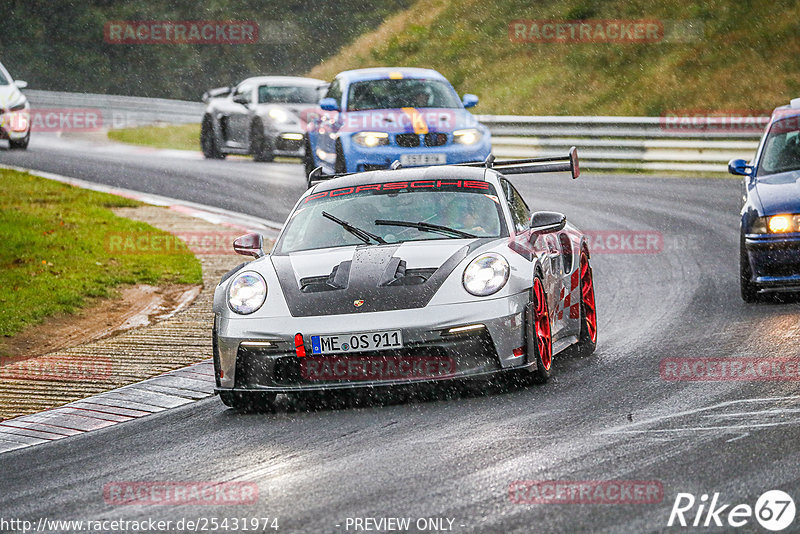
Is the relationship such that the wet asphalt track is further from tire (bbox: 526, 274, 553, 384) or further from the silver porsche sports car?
the silver porsche sports car

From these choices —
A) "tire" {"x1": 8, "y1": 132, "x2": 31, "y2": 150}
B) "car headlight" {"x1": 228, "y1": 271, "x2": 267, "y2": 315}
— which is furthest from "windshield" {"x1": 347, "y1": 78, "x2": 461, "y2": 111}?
Answer: "car headlight" {"x1": 228, "y1": 271, "x2": 267, "y2": 315}

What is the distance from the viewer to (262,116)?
22.4 meters

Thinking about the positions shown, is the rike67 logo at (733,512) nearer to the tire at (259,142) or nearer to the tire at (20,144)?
the tire at (259,142)

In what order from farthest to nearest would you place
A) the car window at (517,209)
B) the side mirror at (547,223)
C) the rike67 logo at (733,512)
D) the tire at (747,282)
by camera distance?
the tire at (747,282), the car window at (517,209), the side mirror at (547,223), the rike67 logo at (733,512)

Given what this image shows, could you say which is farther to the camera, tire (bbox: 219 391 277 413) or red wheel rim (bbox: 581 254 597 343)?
red wheel rim (bbox: 581 254 597 343)

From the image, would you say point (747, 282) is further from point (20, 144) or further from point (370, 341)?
point (20, 144)

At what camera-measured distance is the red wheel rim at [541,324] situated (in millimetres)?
7570

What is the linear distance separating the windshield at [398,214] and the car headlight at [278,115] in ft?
44.8

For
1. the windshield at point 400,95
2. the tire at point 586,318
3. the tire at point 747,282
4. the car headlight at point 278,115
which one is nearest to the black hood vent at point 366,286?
the tire at point 586,318

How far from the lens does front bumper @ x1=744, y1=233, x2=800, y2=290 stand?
10086mm

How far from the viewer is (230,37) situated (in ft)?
170

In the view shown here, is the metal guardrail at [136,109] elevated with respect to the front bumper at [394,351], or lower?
lower

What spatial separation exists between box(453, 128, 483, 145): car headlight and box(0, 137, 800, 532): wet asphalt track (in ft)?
21.8

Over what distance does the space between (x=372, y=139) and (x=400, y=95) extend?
53.2 inches
